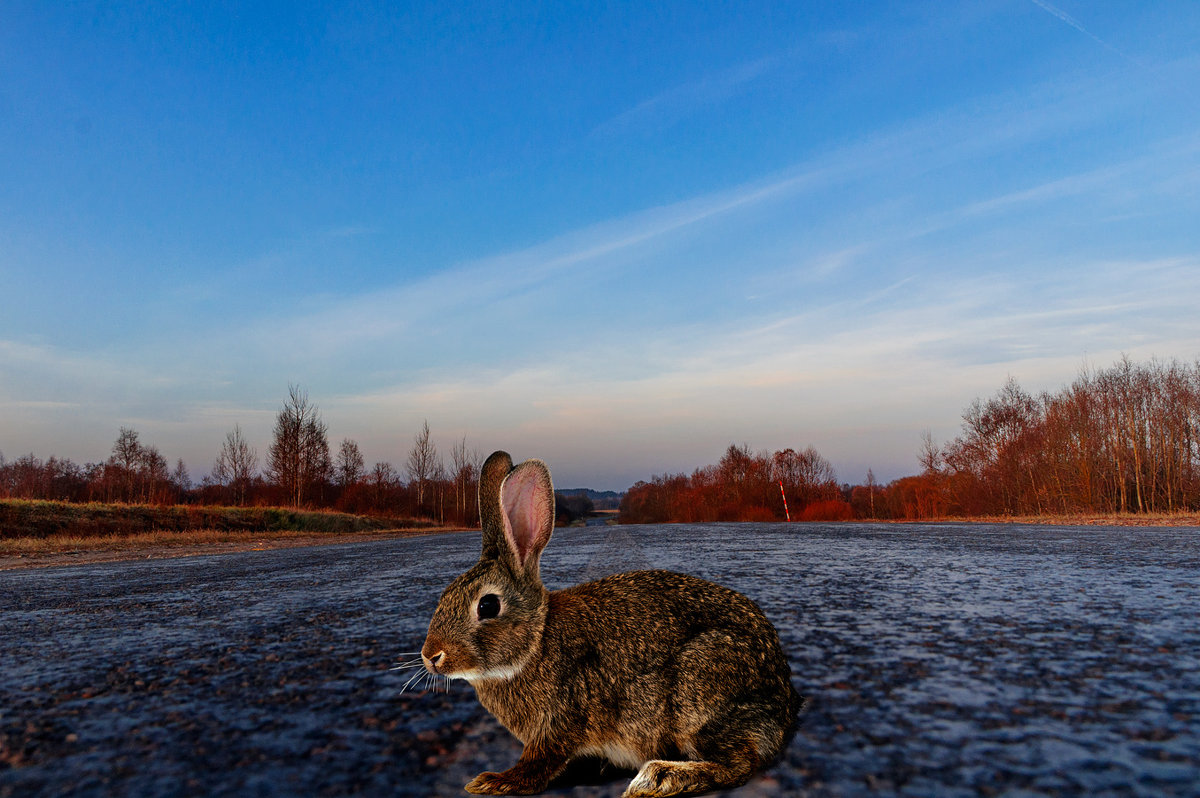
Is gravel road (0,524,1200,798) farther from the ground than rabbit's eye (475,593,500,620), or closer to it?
closer to it

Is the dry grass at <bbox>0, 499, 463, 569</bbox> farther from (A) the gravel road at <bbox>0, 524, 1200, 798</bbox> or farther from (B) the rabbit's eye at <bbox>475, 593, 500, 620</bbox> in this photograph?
(B) the rabbit's eye at <bbox>475, 593, 500, 620</bbox>

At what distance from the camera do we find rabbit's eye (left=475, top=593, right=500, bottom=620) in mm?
2191

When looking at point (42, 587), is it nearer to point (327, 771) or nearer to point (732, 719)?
point (327, 771)

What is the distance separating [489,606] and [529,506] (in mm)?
358

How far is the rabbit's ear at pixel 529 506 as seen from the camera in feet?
7.61

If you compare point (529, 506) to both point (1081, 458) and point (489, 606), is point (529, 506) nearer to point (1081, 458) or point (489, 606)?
point (489, 606)

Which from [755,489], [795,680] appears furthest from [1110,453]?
[795,680]

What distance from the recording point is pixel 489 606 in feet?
7.23

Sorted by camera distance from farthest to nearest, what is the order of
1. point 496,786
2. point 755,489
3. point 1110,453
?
point 755,489 → point 1110,453 → point 496,786

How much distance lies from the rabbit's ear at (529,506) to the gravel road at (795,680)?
56 cm

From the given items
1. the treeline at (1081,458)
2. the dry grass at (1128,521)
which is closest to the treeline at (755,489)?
the treeline at (1081,458)

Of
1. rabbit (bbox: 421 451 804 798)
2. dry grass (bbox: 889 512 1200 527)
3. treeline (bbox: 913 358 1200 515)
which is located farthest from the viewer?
treeline (bbox: 913 358 1200 515)

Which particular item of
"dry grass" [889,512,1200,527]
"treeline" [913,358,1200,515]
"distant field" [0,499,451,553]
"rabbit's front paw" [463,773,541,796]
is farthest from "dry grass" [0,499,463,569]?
"treeline" [913,358,1200,515]

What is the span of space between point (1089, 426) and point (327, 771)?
192ft
